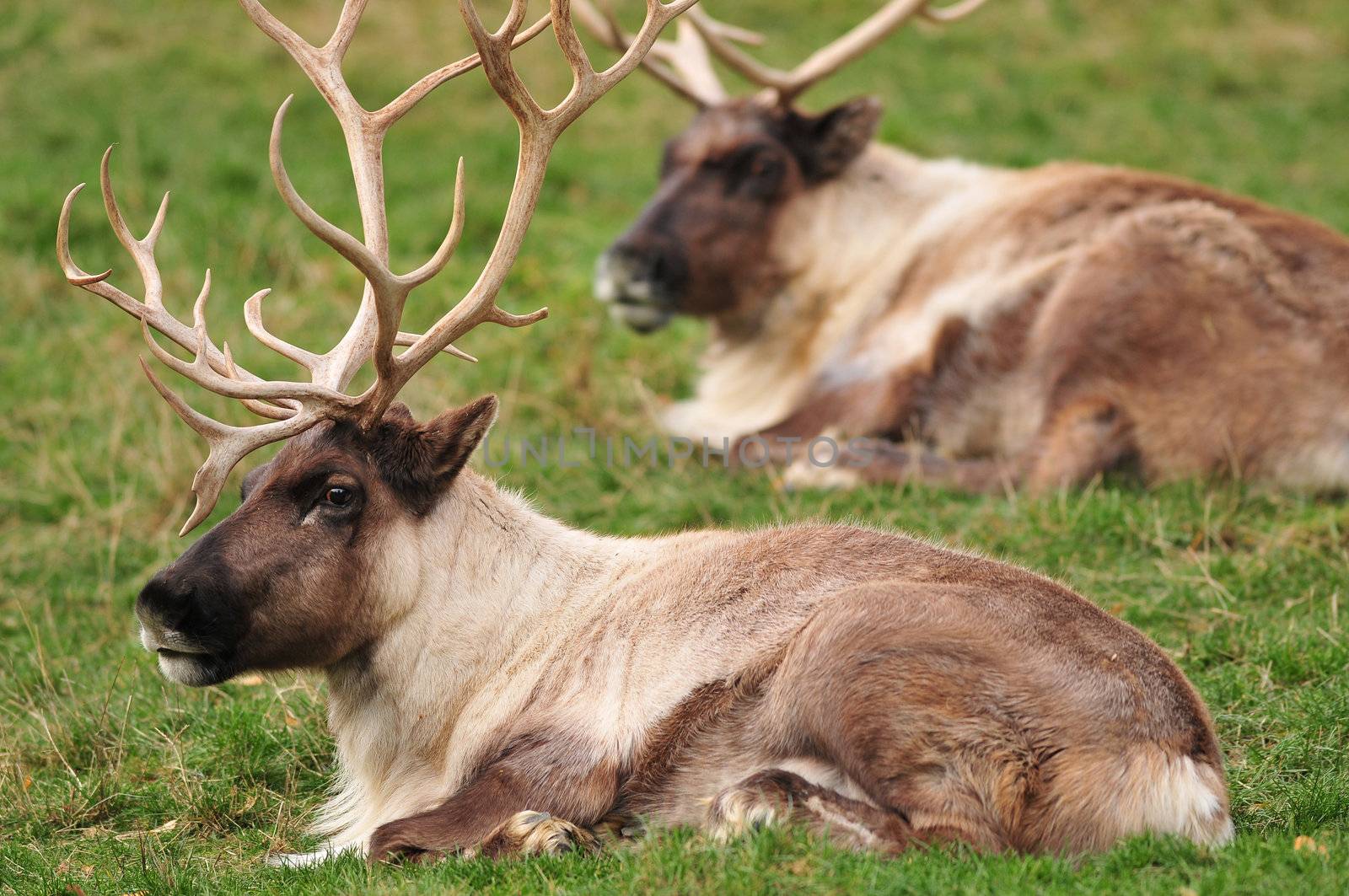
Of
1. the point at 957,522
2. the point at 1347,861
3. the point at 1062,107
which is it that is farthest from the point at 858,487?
the point at 1062,107

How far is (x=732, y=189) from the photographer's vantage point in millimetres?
9812

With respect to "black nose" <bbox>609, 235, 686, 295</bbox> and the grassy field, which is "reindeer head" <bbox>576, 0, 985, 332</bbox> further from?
the grassy field

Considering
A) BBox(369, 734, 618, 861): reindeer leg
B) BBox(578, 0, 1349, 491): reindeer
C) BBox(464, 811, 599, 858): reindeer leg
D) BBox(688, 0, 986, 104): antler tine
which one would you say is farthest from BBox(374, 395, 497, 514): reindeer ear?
BBox(688, 0, 986, 104): antler tine

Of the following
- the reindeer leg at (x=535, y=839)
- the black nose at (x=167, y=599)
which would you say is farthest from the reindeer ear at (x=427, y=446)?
the reindeer leg at (x=535, y=839)

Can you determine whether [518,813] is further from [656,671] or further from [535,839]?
[656,671]

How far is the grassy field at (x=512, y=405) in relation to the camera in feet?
15.6

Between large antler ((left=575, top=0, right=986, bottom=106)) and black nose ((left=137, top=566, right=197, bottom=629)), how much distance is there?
552cm

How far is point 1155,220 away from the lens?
8.50 metres

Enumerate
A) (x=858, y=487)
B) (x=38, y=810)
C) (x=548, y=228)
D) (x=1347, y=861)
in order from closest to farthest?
(x=1347, y=861) < (x=38, y=810) < (x=858, y=487) < (x=548, y=228)

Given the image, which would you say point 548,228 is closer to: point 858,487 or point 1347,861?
point 858,487

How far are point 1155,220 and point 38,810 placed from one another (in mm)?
6145

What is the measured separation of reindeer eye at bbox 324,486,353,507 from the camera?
504 centimetres

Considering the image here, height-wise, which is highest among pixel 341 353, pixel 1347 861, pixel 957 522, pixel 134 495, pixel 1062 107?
pixel 341 353

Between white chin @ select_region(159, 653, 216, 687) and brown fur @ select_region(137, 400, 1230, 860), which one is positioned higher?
white chin @ select_region(159, 653, 216, 687)
